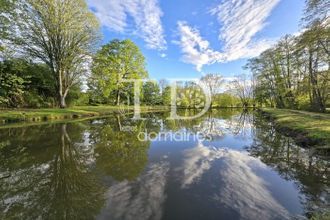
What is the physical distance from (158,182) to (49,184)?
2.43 meters

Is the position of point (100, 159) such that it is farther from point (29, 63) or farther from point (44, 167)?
point (29, 63)

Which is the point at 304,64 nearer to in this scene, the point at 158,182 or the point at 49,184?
the point at 158,182

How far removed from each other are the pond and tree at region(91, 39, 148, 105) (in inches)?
888

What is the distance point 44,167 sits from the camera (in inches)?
216

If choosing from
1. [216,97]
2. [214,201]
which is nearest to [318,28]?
[214,201]

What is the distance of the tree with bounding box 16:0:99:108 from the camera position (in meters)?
20.4

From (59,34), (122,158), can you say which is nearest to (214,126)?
(122,158)

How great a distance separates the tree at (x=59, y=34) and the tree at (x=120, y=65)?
484 cm

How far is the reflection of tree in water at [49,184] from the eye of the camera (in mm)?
3279

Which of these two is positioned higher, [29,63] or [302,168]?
[29,63]

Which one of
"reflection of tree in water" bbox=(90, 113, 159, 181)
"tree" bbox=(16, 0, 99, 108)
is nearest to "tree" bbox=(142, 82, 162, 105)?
"tree" bbox=(16, 0, 99, 108)

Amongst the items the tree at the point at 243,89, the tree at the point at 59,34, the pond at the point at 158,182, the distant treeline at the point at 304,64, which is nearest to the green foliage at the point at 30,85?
the tree at the point at 59,34

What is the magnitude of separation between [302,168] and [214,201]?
3680 millimetres

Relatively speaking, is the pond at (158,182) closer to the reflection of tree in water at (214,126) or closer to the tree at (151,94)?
the reflection of tree in water at (214,126)
